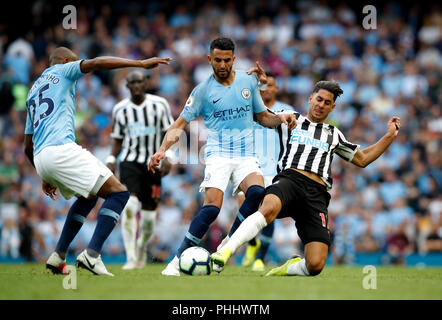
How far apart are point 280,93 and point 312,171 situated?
1021 cm

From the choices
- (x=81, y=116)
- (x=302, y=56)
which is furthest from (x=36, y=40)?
(x=302, y=56)

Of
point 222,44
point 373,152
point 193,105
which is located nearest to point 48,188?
point 193,105

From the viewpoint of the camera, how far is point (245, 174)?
7.02 m

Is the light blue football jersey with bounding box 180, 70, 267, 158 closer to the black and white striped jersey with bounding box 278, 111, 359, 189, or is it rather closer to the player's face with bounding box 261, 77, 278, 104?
the black and white striped jersey with bounding box 278, 111, 359, 189

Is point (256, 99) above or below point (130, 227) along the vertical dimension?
above

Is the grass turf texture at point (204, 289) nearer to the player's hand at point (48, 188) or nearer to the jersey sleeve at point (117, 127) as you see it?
the player's hand at point (48, 188)

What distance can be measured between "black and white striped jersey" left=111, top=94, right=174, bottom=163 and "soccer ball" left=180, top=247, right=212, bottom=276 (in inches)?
130

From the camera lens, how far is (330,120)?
15.6 m

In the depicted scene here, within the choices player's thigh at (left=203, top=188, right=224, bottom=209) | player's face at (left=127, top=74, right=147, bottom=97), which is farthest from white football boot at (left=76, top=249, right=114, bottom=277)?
player's face at (left=127, top=74, right=147, bottom=97)

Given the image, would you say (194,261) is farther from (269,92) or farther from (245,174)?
(269,92)

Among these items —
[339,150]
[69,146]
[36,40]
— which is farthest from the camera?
[36,40]

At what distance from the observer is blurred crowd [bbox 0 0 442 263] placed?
13.4 metres
